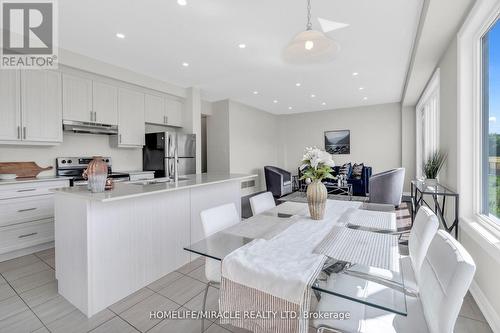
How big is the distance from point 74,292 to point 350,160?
23.5 ft

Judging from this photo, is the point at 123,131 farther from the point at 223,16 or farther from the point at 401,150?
the point at 401,150

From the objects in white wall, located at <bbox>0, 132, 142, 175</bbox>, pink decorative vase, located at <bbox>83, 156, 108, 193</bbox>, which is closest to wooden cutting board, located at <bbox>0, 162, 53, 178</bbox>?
white wall, located at <bbox>0, 132, 142, 175</bbox>

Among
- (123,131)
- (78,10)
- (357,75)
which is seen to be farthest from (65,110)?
(357,75)

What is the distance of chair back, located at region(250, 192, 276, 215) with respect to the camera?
216cm

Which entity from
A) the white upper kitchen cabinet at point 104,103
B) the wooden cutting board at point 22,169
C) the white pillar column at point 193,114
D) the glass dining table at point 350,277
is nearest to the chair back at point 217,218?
the glass dining table at point 350,277

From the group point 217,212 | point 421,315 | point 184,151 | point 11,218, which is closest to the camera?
point 421,315

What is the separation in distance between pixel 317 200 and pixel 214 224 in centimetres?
79

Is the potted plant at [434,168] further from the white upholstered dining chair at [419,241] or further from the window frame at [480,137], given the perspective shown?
the white upholstered dining chair at [419,241]

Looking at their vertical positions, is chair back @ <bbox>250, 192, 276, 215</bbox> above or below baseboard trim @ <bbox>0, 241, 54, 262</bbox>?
above

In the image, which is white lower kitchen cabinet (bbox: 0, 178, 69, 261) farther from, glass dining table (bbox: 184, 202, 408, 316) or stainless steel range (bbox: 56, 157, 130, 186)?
glass dining table (bbox: 184, 202, 408, 316)

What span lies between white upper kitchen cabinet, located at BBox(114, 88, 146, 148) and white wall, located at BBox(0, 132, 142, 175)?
326 mm

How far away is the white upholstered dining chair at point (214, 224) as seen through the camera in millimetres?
1587

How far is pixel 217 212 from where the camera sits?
69.5 inches

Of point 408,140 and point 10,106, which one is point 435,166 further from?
point 10,106
